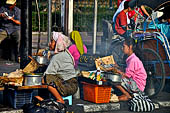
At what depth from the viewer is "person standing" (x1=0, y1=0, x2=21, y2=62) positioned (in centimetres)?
1156

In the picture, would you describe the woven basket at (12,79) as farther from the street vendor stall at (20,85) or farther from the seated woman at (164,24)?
the seated woman at (164,24)

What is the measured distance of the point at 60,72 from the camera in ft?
24.9

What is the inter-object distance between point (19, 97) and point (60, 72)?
0.92 metres

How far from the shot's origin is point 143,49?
905 centimetres

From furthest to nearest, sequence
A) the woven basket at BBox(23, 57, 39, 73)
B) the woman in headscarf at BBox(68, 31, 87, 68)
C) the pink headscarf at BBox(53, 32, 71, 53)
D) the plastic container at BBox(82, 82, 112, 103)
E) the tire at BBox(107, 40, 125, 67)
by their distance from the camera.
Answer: the tire at BBox(107, 40, 125, 67) < the woman in headscarf at BBox(68, 31, 87, 68) < the plastic container at BBox(82, 82, 112, 103) < the woven basket at BBox(23, 57, 39, 73) < the pink headscarf at BBox(53, 32, 71, 53)

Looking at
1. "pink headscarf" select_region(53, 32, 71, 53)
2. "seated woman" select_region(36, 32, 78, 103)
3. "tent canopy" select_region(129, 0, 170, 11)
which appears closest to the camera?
"seated woman" select_region(36, 32, 78, 103)

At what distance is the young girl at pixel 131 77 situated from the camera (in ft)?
27.1

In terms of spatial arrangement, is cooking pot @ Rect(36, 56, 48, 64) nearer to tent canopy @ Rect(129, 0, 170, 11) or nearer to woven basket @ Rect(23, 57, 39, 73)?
woven basket @ Rect(23, 57, 39, 73)

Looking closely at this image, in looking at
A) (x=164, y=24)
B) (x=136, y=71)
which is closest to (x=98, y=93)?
(x=136, y=71)

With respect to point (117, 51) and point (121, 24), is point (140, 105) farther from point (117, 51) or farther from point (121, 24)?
point (121, 24)

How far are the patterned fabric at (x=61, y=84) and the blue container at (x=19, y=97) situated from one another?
43 centimetres

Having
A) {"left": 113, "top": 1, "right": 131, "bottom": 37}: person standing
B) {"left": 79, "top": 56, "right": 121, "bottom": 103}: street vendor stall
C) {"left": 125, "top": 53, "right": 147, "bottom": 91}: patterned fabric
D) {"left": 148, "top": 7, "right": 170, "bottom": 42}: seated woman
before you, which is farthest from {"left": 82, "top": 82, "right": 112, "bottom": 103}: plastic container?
{"left": 113, "top": 1, "right": 131, "bottom": 37}: person standing

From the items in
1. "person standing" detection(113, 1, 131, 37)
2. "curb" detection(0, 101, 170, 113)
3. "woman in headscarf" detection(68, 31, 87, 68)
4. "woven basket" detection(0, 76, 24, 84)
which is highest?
"person standing" detection(113, 1, 131, 37)

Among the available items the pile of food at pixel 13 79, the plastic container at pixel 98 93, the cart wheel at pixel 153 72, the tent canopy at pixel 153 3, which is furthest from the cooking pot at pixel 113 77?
the tent canopy at pixel 153 3
